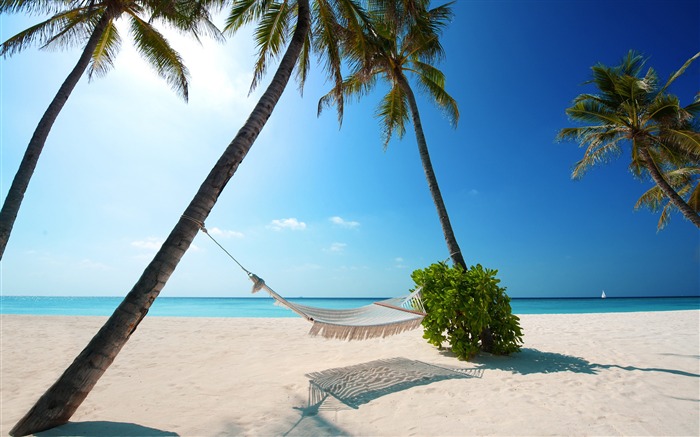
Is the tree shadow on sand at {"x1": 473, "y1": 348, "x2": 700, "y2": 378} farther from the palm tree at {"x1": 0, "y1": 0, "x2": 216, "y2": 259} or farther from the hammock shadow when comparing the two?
the palm tree at {"x1": 0, "y1": 0, "x2": 216, "y2": 259}

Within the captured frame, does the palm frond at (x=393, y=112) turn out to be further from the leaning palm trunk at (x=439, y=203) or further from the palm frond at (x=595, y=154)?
the palm frond at (x=595, y=154)

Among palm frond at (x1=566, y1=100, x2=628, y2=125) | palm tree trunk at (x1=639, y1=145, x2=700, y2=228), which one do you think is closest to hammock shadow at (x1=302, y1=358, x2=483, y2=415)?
palm tree trunk at (x1=639, y1=145, x2=700, y2=228)

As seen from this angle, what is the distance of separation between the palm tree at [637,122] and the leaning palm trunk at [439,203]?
16.2ft

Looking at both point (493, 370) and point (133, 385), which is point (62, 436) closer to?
point (133, 385)

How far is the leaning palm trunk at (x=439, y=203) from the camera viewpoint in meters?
3.99

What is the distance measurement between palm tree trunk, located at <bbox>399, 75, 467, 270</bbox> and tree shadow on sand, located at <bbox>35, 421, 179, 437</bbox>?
354cm


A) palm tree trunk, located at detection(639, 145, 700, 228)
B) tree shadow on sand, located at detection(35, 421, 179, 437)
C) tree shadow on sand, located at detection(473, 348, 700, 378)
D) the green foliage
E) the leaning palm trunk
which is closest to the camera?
tree shadow on sand, located at detection(35, 421, 179, 437)

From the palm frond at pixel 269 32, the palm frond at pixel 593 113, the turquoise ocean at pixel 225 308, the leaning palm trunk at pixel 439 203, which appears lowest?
the turquoise ocean at pixel 225 308

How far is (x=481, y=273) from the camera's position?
3895mm

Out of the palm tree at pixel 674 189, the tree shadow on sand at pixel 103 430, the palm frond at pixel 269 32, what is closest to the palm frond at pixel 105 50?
the palm frond at pixel 269 32

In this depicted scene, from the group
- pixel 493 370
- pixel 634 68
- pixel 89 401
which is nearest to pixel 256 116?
pixel 89 401

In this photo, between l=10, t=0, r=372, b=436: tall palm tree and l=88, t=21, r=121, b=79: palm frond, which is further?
l=88, t=21, r=121, b=79: palm frond

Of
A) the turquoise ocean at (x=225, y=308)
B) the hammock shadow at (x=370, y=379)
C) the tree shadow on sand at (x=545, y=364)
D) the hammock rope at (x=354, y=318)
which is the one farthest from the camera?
the turquoise ocean at (x=225, y=308)

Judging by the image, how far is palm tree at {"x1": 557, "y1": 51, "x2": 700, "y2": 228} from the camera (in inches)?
268
